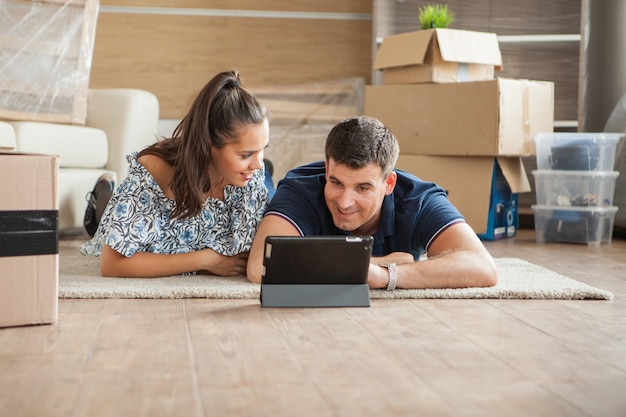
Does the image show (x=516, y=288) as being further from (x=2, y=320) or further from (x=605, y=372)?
(x=2, y=320)

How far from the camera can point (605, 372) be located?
1.34 metres

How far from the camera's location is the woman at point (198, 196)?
2.09 meters

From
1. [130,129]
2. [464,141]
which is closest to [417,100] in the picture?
[464,141]

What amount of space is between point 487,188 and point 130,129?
155 cm

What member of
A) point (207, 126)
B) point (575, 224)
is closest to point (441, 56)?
point (575, 224)

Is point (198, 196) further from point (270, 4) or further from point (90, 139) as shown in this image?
point (270, 4)

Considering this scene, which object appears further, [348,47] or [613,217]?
[348,47]

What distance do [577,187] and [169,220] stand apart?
6.39 feet

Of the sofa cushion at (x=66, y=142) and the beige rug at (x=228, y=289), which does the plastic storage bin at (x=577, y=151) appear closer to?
the beige rug at (x=228, y=289)

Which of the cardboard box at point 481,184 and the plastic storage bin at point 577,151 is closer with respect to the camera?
the plastic storage bin at point 577,151

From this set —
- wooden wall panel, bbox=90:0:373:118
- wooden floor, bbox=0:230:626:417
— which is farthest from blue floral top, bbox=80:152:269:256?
wooden wall panel, bbox=90:0:373:118

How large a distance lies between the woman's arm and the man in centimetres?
13

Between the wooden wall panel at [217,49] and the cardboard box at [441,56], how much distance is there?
932mm

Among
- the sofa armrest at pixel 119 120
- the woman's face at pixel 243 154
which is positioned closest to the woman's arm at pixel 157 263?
the woman's face at pixel 243 154
